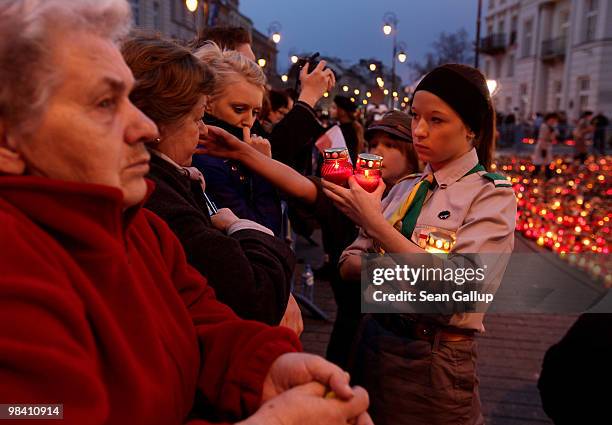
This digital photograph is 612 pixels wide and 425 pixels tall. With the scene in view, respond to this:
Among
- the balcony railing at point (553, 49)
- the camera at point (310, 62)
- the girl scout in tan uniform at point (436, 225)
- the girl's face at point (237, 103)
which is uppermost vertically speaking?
the balcony railing at point (553, 49)

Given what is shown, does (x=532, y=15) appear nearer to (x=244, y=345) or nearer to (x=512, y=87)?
(x=512, y=87)

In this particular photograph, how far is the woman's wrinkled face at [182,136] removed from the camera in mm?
1807

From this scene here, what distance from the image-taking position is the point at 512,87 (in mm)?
45094

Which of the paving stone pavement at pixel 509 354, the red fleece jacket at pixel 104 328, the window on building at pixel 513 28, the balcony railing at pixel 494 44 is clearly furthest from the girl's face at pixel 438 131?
the balcony railing at pixel 494 44

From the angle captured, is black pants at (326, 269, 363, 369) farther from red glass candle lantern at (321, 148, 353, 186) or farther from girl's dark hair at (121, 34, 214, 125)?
girl's dark hair at (121, 34, 214, 125)

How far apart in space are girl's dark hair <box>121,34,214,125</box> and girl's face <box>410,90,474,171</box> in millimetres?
857

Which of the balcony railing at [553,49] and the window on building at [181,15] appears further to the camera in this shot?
the balcony railing at [553,49]

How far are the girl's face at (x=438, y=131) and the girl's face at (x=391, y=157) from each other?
92 centimetres

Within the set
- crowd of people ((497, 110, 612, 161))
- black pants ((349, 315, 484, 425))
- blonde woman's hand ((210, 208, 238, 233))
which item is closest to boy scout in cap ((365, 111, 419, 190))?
black pants ((349, 315, 484, 425))

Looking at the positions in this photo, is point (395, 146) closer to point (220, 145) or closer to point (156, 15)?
point (220, 145)

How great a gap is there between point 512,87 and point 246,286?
47756mm

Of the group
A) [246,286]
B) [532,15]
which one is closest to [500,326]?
[246,286]

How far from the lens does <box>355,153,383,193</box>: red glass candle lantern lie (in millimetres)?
2139

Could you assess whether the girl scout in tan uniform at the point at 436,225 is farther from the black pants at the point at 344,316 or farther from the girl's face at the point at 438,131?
the black pants at the point at 344,316
